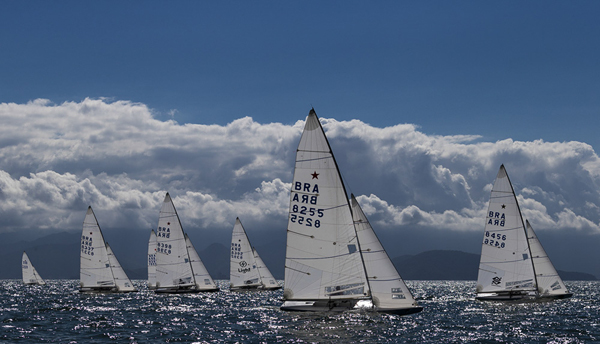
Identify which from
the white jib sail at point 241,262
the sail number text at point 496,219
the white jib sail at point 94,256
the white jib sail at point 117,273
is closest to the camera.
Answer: the sail number text at point 496,219

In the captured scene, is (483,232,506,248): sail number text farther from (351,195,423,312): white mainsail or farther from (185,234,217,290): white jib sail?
(185,234,217,290): white jib sail

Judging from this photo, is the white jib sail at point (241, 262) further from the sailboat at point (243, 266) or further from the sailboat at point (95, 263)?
the sailboat at point (95, 263)

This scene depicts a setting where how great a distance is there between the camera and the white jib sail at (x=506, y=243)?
56656mm

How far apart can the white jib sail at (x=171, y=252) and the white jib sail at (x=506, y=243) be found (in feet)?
115

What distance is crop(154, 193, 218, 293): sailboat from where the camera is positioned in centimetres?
7188

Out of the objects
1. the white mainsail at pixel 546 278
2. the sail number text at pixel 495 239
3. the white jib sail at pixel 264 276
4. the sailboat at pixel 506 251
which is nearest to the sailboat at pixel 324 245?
the sail number text at pixel 495 239

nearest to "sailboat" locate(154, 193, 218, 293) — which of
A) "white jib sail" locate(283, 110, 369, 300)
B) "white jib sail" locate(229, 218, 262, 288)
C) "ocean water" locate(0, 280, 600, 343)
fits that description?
"white jib sail" locate(229, 218, 262, 288)

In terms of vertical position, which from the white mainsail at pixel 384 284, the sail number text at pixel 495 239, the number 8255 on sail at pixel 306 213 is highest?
the number 8255 on sail at pixel 306 213

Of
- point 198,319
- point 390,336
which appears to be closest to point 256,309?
point 198,319

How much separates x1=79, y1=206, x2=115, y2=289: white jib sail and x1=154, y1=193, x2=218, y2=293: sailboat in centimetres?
771

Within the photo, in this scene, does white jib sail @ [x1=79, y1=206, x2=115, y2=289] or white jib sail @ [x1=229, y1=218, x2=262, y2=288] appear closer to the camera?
white jib sail @ [x1=79, y1=206, x2=115, y2=289]

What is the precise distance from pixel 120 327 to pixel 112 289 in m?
42.9

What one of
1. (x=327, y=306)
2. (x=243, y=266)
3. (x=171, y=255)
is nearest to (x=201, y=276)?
(x=243, y=266)

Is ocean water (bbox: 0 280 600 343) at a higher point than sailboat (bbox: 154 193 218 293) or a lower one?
lower
